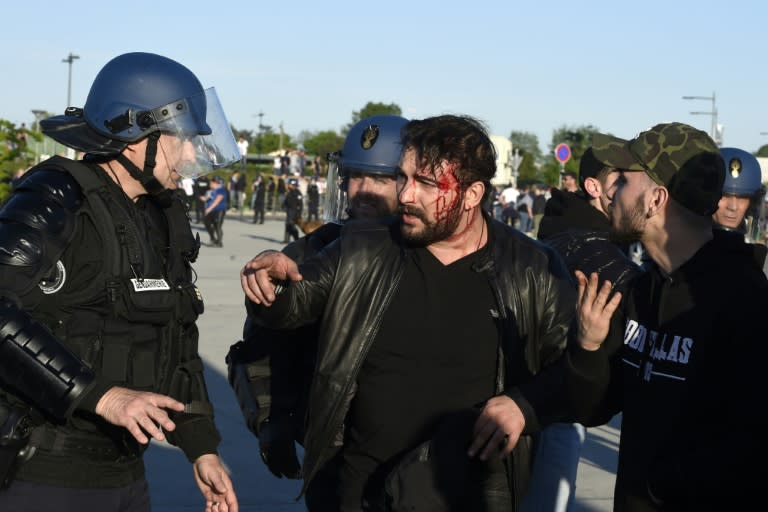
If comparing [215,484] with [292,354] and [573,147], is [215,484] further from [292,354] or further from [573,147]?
[573,147]

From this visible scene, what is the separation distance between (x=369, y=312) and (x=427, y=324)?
0.18 metres

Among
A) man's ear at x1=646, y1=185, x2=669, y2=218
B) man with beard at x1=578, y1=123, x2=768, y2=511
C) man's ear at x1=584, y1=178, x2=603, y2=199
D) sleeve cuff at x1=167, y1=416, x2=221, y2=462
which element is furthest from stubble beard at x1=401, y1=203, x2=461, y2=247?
man's ear at x1=584, y1=178, x2=603, y2=199

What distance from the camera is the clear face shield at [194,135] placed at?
3.34 m

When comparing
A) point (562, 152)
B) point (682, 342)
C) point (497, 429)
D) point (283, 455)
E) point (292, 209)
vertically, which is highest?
point (682, 342)

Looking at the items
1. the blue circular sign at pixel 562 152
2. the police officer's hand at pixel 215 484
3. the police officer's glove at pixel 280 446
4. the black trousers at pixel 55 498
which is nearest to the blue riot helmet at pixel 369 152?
the police officer's glove at pixel 280 446

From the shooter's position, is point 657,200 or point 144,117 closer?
point 657,200

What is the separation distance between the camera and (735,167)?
19.4 feet

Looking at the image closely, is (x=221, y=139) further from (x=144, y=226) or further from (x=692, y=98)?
(x=692, y=98)

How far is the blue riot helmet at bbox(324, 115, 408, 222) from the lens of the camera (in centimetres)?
417

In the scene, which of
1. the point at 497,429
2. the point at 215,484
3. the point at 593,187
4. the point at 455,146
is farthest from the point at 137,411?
the point at 593,187

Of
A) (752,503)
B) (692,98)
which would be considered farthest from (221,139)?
(692,98)

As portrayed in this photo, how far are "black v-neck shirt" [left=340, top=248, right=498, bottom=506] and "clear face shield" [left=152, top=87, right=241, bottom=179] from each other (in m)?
0.72

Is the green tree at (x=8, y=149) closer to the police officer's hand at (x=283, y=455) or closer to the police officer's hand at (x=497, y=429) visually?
the police officer's hand at (x=283, y=455)

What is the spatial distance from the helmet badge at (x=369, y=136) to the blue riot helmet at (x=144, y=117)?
83 centimetres
